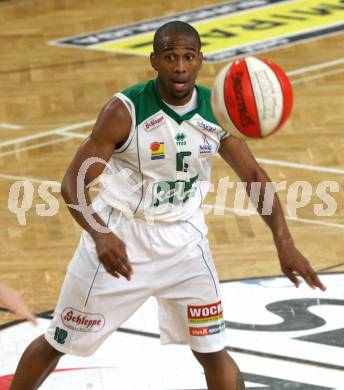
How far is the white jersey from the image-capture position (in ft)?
20.1

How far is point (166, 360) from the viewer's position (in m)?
7.46

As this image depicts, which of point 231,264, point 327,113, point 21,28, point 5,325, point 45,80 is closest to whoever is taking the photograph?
point 5,325

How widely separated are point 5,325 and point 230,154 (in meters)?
2.34

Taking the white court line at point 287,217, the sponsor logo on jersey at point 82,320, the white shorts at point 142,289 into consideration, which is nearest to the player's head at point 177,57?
the white shorts at point 142,289

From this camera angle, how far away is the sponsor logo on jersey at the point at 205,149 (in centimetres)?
621

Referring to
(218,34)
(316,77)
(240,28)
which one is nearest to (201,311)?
(316,77)

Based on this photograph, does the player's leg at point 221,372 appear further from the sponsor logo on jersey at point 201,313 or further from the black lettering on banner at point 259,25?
the black lettering on banner at point 259,25

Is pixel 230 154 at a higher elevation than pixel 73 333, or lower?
higher

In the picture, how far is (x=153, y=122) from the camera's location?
6152 mm

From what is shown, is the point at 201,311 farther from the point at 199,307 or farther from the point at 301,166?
the point at 301,166

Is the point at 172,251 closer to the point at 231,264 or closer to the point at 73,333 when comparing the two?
the point at 73,333

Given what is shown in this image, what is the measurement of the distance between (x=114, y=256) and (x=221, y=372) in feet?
3.02

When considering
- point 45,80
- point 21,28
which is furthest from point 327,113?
point 21,28

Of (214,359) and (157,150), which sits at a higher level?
(157,150)
